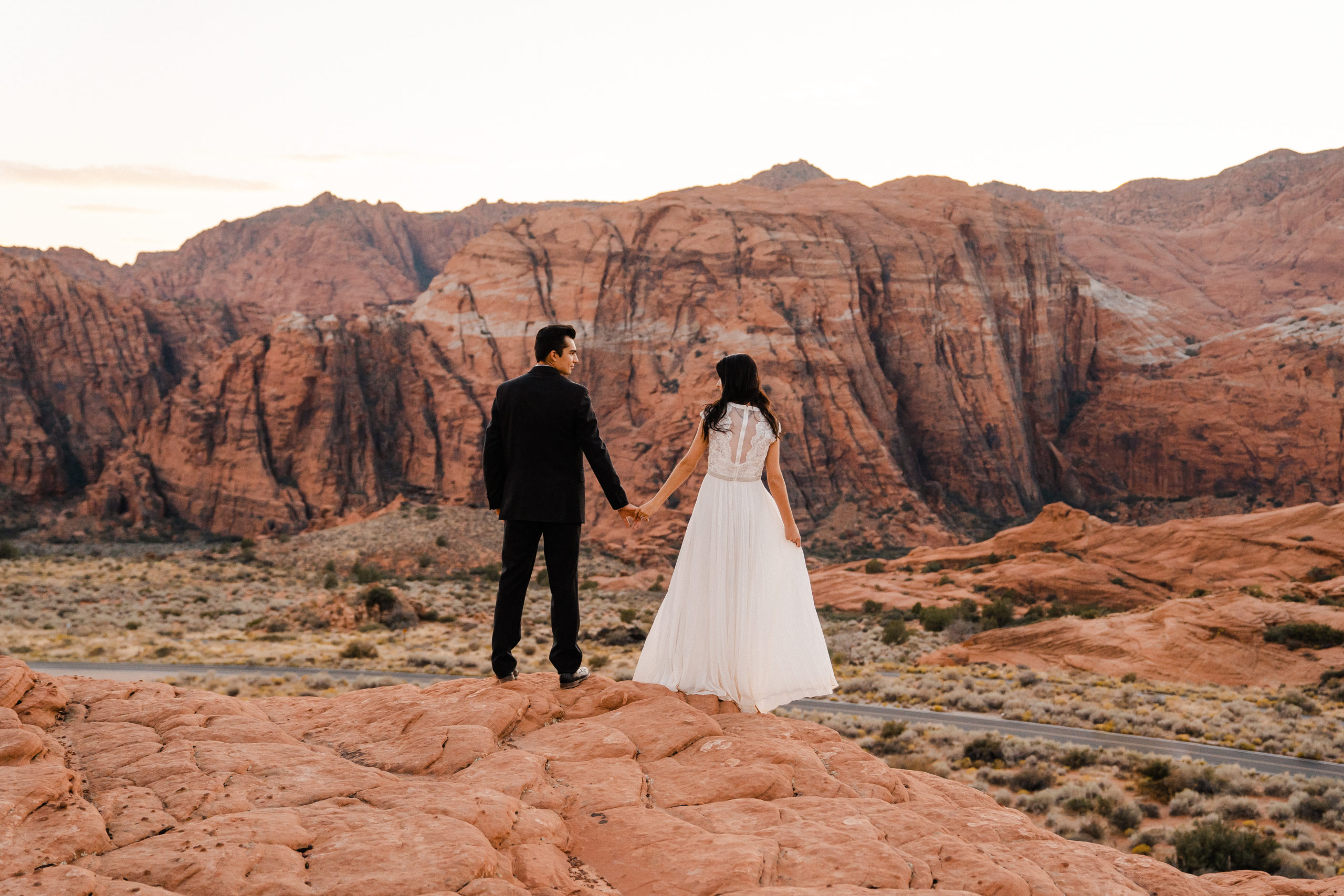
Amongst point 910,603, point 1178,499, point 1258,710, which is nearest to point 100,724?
point 1258,710

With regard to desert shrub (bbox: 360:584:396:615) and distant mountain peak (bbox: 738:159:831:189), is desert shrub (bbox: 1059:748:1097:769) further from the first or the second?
distant mountain peak (bbox: 738:159:831:189)

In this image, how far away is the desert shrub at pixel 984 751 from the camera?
14.7 meters

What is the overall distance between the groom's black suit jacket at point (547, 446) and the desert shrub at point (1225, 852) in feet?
28.3

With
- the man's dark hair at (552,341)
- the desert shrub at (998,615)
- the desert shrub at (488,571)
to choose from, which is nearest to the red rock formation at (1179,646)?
the desert shrub at (998,615)

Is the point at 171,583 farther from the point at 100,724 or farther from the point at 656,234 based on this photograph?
the point at 656,234

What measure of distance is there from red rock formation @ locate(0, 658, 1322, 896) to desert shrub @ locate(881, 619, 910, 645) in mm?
22508

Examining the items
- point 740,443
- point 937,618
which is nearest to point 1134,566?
point 937,618

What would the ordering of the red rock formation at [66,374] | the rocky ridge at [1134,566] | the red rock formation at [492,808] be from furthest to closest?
1. the red rock formation at [66,374]
2. the rocky ridge at [1134,566]
3. the red rock formation at [492,808]

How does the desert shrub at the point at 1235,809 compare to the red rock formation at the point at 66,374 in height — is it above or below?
below

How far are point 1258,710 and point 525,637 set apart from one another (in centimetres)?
1847

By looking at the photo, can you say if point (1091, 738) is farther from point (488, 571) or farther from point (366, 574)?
point (488, 571)

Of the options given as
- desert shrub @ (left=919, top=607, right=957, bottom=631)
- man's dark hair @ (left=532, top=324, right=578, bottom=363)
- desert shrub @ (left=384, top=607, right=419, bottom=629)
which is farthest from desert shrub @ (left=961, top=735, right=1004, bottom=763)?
desert shrub @ (left=384, top=607, right=419, bottom=629)

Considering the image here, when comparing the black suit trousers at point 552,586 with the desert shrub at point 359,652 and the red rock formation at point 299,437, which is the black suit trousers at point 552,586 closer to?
the desert shrub at point 359,652

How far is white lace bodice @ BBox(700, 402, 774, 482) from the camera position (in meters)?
6.91
